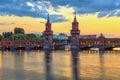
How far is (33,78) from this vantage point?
46750 millimetres

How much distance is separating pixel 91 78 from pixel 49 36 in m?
154

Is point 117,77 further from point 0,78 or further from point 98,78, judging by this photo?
point 0,78

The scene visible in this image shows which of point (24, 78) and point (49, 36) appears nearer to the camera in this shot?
point (24, 78)

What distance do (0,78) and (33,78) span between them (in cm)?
335

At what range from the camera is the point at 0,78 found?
46.4 m

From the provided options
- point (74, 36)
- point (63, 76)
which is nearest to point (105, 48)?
point (74, 36)

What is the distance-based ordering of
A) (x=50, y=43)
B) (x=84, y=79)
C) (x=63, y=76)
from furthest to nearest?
(x=50, y=43)
(x=63, y=76)
(x=84, y=79)

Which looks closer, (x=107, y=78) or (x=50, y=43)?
(x=107, y=78)

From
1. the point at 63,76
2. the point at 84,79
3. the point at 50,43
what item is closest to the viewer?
the point at 84,79

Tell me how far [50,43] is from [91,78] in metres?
151

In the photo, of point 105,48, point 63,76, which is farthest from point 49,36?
point 63,76

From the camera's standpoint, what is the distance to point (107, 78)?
153 ft

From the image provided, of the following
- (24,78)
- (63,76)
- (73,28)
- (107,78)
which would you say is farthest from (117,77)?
(73,28)

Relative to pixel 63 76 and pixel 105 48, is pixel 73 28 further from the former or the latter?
pixel 63 76
